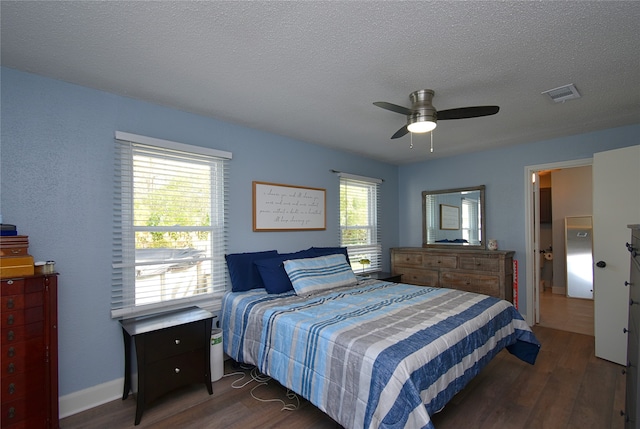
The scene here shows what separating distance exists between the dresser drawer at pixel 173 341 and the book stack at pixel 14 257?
82 centimetres

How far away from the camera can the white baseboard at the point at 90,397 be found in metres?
2.18

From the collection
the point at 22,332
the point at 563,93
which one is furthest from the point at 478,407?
the point at 22,332

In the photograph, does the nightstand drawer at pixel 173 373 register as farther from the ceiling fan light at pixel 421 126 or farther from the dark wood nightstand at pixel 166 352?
the ceiling fan light at pixel 421 126

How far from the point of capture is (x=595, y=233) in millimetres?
3072

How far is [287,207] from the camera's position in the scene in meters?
3.65

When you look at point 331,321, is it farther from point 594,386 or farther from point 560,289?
point 560,289

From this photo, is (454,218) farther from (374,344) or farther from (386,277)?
(374,344)

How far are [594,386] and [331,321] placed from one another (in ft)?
7.54

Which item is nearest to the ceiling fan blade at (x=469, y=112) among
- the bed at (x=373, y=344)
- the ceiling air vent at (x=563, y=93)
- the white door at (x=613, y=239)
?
the ceiling air vent at (x=563, y=93)

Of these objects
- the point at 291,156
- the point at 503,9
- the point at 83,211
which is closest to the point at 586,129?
the point at 503,9

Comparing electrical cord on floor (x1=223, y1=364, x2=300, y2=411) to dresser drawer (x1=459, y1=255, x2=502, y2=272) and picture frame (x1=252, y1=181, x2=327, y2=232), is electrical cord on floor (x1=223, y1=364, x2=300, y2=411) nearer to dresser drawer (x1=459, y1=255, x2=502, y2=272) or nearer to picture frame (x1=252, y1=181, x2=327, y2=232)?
picture frame (x1=252, y1=181, x2=327, y2=232)

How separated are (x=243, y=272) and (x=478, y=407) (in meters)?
2.24

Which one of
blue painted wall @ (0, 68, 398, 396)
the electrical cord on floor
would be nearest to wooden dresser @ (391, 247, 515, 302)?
the electrical cord on floor

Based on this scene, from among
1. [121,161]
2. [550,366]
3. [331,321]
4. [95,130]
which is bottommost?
[550,366]
